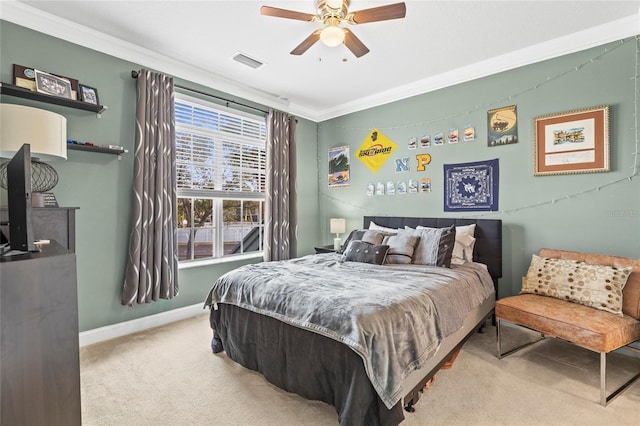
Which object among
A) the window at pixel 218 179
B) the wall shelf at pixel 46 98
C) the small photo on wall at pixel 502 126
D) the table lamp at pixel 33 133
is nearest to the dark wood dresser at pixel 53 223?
the table lamp at pixel 33 133

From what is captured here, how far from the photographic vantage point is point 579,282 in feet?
8.04

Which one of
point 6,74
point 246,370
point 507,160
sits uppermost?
point 6,74

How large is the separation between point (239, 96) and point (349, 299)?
320 cm

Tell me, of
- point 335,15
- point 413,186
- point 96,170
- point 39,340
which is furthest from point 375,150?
point 39,340

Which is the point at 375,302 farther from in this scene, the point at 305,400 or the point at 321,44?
the point at 321,44

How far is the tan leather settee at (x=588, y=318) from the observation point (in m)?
1.99

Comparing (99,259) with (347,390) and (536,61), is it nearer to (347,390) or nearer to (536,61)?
(347,390)

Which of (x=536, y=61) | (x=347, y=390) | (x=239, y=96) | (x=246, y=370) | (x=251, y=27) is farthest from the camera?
(x=239, y=96)

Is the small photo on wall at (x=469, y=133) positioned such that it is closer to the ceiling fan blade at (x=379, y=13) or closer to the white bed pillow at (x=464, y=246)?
the white bed pillow at (x=464, y=246)

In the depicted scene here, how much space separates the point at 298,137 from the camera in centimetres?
488

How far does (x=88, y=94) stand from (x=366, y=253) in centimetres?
298

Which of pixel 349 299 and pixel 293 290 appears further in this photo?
pixel 293 290

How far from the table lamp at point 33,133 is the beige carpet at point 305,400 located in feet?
4.81

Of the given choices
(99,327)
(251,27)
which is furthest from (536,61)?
(99,327)
